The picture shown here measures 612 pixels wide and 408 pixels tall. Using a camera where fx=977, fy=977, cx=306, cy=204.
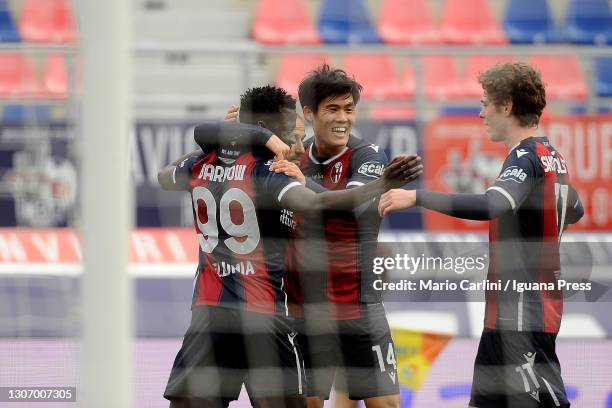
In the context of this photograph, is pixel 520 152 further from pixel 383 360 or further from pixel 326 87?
pixel 383 360

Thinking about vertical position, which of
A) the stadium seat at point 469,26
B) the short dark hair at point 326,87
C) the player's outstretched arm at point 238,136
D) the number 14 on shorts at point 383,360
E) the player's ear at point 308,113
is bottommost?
the number 14 on shorts at point 383,360

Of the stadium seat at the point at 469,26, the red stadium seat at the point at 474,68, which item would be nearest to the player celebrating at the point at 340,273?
the red stadium seat at the point at 474,68

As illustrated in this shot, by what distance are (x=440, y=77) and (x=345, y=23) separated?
2051mm

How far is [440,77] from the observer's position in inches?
A: 257

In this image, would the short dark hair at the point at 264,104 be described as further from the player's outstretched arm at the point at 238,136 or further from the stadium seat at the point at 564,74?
the stadium seat at the point at 564,74

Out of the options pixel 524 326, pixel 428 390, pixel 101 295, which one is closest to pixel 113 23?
pixel 101 295

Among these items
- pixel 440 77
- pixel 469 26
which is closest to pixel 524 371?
pixel 440 77

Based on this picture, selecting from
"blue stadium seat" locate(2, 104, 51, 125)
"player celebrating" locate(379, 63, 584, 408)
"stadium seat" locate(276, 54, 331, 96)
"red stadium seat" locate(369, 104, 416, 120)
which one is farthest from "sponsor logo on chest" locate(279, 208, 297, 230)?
"red stadium seat" locate(369, 104, 416, 120)

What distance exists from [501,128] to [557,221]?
0.31m

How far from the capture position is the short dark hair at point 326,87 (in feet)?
10.2

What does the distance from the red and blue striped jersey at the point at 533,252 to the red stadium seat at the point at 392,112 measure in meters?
3.43

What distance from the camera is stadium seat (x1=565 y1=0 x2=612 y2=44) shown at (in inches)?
274

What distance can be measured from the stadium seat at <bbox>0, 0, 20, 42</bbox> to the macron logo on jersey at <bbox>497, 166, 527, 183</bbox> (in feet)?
15.3

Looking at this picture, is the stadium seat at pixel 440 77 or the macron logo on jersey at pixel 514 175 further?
the stadium seat at pixel 440 77
